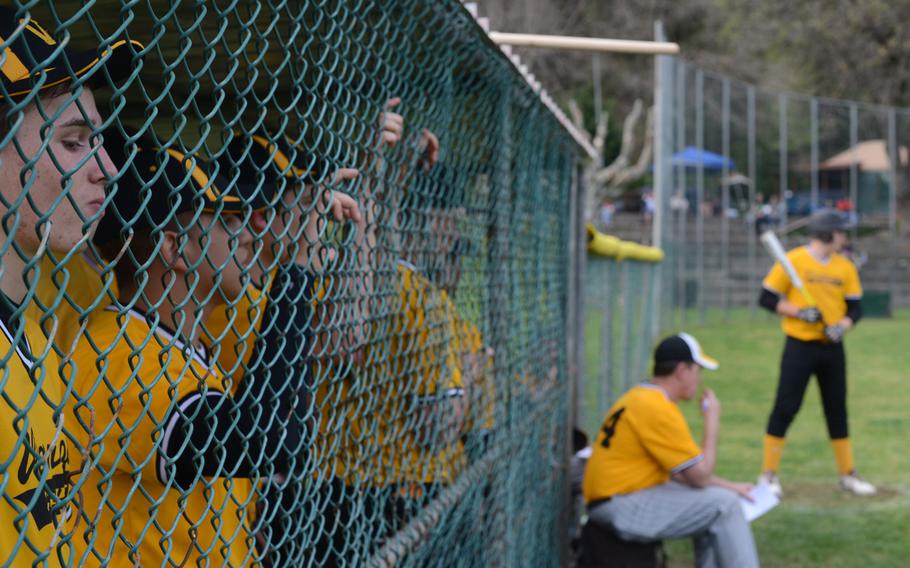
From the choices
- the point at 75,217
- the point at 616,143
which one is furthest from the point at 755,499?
the point at 616,143

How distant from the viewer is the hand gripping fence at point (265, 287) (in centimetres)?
144

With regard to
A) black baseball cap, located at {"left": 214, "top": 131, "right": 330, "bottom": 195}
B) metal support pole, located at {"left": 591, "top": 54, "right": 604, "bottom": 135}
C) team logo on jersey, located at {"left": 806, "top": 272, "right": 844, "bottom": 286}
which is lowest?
team logo on jersey, located at {"left": 806, "top": 272, "right": 844, "bottom": 286}

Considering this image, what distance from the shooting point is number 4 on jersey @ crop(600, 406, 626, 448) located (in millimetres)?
5211

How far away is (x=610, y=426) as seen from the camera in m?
5.26

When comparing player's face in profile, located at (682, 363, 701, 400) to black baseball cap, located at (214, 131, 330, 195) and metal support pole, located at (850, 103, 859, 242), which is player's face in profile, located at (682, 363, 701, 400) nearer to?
black baseball cap, located at (214, 131, 330, 195)

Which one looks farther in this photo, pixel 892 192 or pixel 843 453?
pixel 892 192

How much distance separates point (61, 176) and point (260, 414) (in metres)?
0.66

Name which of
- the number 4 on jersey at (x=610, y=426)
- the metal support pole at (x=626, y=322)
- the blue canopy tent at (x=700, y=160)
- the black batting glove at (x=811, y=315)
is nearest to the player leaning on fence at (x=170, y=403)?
the number 4 on jersey at (x=610, y=426)

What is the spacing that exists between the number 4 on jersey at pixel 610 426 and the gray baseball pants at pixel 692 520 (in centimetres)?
28

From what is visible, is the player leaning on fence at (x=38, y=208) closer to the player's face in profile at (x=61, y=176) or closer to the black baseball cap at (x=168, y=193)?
the player's face in profile at (x=61, y=176)

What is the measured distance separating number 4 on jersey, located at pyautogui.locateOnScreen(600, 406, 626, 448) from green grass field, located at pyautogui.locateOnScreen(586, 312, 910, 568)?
128 cm

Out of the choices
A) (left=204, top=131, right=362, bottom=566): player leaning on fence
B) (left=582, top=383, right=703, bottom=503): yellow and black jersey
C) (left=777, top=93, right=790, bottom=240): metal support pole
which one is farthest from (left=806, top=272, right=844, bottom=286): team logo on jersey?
(left=777, top=93, right=790, bottom=240): metal support pole

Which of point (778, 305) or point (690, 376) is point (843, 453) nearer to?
point (778, 305)

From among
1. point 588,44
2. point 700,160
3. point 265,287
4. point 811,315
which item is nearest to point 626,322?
point 811,315
